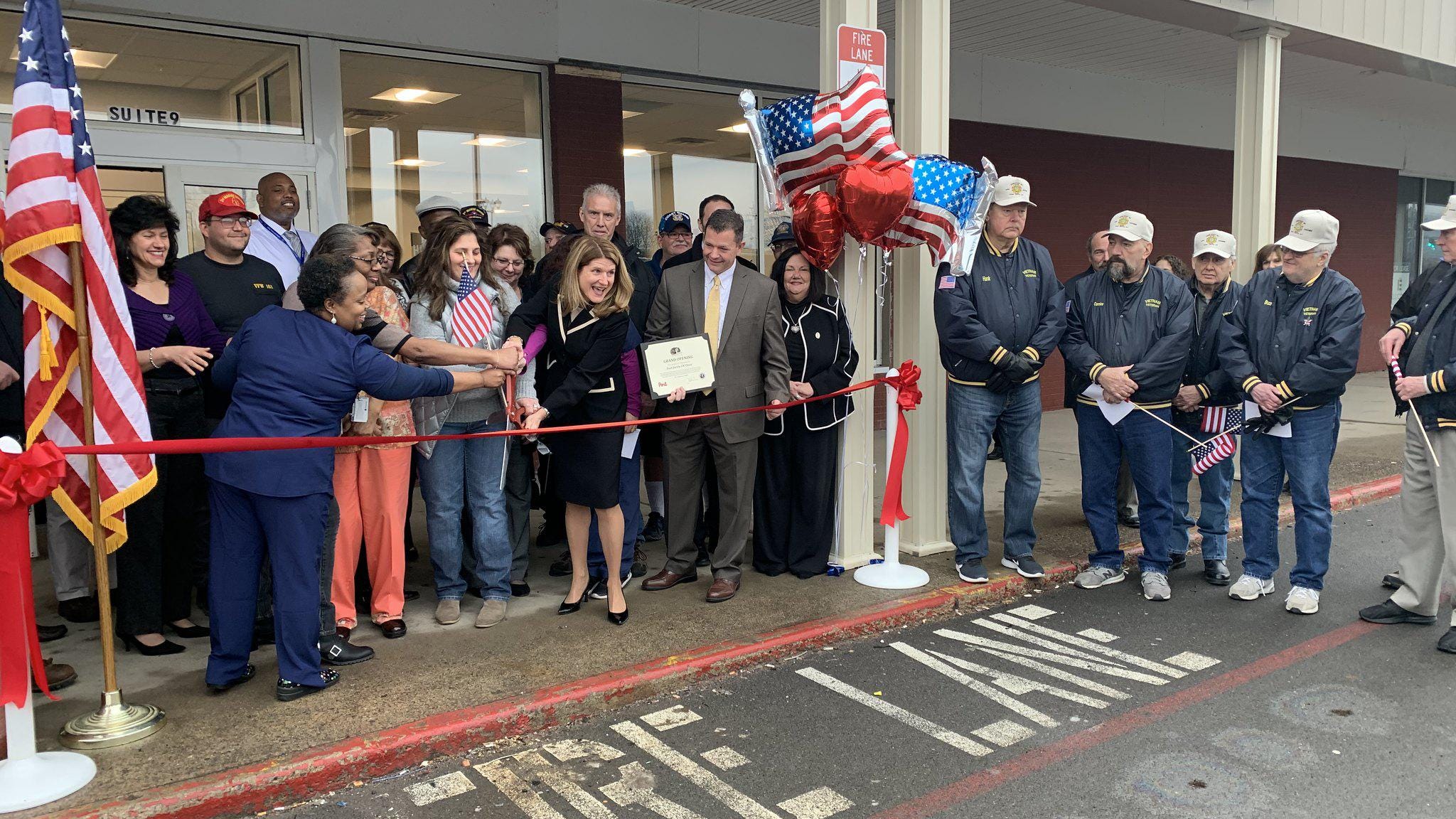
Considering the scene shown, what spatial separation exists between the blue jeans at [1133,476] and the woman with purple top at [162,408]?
189 inches

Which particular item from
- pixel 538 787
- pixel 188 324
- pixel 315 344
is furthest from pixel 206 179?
pixel 538 787

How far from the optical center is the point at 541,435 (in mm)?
5949

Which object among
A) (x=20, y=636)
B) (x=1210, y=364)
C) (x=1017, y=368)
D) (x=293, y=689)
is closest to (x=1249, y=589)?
(x=1210, y=364)

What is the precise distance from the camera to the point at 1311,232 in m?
5.65

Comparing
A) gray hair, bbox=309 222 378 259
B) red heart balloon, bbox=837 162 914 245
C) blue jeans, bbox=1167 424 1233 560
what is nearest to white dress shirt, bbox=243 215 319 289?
gray hair, bbox=309 222 378 259

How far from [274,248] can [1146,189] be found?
11788 millimetres

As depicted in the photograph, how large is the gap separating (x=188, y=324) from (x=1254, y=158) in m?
8.81

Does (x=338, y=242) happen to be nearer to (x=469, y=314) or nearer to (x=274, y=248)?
(x=469, y=314)

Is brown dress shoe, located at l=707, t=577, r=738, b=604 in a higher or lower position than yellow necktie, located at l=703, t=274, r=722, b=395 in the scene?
lower

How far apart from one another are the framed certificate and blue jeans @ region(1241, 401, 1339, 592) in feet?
10.5

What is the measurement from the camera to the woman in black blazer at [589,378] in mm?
5305

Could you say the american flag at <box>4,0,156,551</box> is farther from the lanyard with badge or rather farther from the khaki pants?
the khaki pants

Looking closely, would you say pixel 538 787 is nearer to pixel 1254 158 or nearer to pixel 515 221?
pixel 515 221

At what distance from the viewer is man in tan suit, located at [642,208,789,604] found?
588 centimetres
